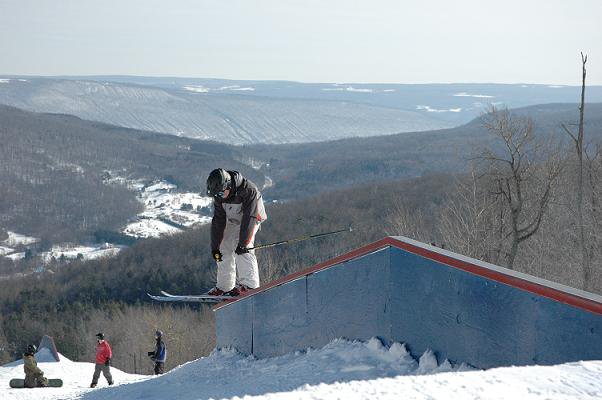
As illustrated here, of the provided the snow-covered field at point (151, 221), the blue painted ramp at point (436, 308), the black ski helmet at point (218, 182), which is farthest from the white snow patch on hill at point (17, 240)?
the blue painted ramp at point (436, 308)

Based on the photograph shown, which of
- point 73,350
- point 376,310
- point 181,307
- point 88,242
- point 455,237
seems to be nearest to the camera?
point 376,310

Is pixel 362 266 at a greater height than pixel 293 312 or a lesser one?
greater

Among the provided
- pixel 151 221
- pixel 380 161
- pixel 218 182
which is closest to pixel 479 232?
pixel 218 182

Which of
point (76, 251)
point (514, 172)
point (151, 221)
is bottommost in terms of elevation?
point (76, 251)

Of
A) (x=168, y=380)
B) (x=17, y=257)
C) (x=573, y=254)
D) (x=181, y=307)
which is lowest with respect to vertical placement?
(x=17, y=257)

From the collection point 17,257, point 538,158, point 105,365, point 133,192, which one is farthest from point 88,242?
point 105,365

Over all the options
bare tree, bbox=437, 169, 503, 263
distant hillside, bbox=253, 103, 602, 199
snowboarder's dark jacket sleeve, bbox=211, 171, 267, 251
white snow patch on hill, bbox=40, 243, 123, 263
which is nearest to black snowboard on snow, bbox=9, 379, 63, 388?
snowboarder's dark jacket sleeve, bbox=211, 171, 267, 251

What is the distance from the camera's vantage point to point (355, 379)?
6.44 meters

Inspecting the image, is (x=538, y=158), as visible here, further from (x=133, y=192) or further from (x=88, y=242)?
(x=133, y=192)

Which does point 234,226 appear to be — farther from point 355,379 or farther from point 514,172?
point 514,172

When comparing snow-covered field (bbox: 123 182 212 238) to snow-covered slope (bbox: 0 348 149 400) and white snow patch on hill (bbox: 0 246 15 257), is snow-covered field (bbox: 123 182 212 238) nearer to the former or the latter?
white snow patch on hill (bbox: 0 246 15 257)

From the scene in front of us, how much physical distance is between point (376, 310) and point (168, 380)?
3621mm

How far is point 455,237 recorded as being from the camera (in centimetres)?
2869

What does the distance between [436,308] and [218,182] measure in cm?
358
